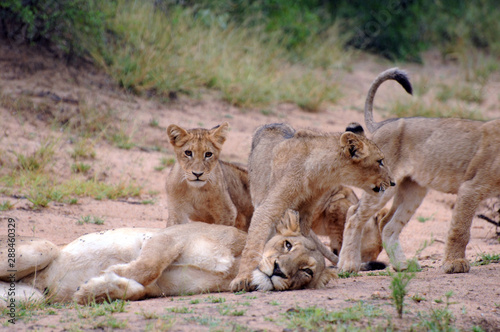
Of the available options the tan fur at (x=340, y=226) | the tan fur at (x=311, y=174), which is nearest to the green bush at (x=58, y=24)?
the tan fur at (x=340, y=226)

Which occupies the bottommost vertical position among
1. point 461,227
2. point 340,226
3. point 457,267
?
point 457,267

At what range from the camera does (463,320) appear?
3.79 m

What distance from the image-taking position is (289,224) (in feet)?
14.5

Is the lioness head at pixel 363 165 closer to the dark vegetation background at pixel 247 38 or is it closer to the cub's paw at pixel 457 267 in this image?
the cub's paw at pixel 457 267

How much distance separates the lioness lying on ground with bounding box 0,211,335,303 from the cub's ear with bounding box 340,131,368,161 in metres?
0.59

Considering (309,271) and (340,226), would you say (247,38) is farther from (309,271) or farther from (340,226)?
(309,271)

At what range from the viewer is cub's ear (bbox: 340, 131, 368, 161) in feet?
14.7

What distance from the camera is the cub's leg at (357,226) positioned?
5781mm

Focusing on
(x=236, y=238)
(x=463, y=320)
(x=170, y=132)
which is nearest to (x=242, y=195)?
(x=170, y=132)

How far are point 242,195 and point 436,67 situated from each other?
11.3 metres

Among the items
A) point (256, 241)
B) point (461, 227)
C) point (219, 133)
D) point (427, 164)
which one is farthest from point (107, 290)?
point (427, 164)

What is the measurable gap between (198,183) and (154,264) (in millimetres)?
1408

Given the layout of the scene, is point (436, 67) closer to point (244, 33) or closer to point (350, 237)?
point (244, 33)

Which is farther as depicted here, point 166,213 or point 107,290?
point 166,213
